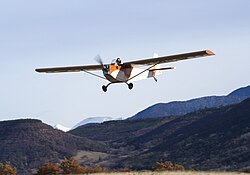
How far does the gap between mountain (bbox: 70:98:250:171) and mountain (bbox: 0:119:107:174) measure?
35.1ft

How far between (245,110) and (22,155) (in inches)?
2328

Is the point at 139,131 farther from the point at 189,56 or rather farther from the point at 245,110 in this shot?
the point at 189,56

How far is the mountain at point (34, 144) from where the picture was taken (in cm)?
14225

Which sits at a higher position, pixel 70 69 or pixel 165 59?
pixel 70 69

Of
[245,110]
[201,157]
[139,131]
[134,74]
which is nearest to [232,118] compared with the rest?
[245,110]

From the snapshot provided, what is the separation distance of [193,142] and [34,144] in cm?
4123

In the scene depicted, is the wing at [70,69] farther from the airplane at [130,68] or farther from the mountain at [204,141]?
the mountain at [204,141]

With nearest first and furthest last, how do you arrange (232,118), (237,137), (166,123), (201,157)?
(201,157) < (237,137) < (232,118) < (166,123)

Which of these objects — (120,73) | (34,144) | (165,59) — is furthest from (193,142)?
(120,73)

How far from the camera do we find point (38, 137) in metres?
161

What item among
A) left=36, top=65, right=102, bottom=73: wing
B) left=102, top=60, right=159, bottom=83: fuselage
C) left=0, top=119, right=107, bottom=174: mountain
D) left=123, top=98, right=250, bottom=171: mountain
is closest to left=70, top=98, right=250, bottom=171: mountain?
left=123, top=98, right=250, bottom=171: mountain

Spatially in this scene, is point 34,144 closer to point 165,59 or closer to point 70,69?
point 70,69

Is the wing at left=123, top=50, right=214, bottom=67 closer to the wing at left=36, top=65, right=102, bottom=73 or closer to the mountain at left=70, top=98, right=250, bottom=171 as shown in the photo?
the wing at left=36, top=65, right=102, bottom=73

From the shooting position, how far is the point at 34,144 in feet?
499
